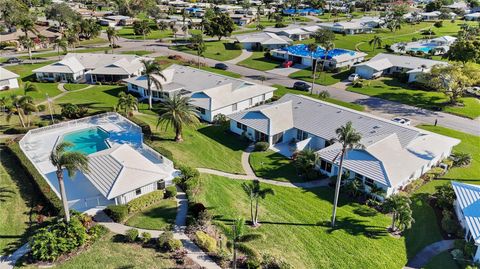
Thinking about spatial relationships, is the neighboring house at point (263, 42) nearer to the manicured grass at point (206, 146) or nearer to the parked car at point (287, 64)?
the parked car at point (287, 64)

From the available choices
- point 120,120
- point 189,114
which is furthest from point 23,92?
point 189,114

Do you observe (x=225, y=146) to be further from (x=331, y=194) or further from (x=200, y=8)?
(x=200, y=8)

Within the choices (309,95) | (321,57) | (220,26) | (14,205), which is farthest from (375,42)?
(14,205)

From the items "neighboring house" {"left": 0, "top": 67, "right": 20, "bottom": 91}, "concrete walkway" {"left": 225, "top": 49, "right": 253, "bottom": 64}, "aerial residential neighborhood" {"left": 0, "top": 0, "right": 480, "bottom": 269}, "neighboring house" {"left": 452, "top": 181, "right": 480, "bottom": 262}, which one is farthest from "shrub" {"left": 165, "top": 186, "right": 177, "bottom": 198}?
"concrete walkway" {"left": 225, "top": 49, "right": 253, "bottom": 64}

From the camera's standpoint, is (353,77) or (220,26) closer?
(353,77)

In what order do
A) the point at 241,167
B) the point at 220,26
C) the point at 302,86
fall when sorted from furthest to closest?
the point at 220,26 < the point at 302,86 < the point at 241,167

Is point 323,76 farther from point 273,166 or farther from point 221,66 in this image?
point 273,166

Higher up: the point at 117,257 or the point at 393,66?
the point at 393,66

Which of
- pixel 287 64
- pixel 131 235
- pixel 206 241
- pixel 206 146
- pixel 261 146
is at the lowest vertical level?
pixel 206 146
